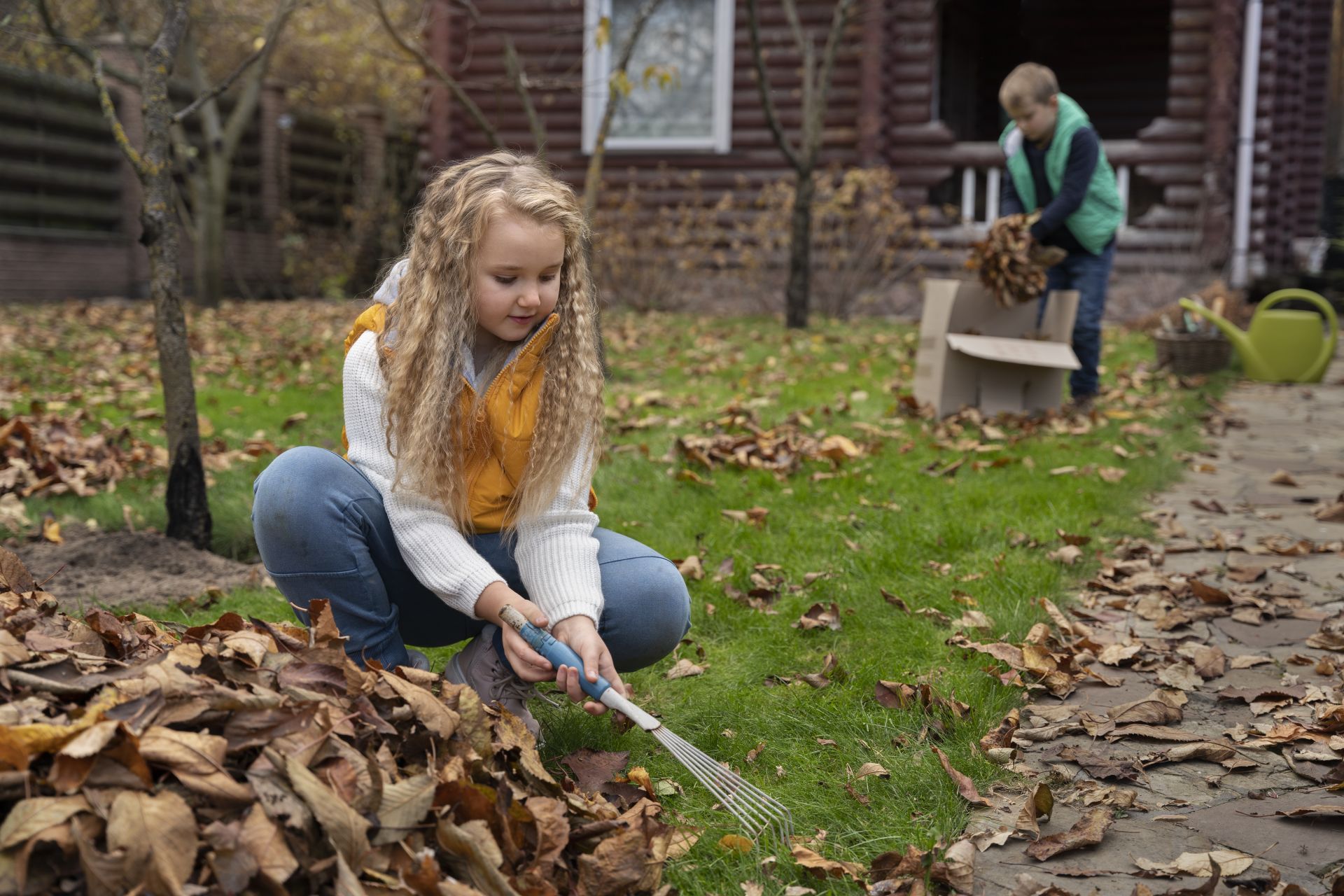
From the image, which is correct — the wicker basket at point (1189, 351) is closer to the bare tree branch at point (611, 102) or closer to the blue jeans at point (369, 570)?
the bare tree branch at point (611, 102)

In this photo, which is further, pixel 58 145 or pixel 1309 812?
pixel 58 145

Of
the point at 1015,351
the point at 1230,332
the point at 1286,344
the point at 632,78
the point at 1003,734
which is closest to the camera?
the point at 1003,734

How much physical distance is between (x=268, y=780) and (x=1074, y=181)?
15.6 feet

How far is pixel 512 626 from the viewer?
6.63 feet

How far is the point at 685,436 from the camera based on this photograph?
15.5ft

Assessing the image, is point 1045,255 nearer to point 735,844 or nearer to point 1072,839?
point 1072,839

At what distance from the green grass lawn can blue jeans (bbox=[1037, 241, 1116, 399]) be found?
176mm

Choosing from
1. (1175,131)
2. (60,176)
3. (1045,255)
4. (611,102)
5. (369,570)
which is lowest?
(369,570)

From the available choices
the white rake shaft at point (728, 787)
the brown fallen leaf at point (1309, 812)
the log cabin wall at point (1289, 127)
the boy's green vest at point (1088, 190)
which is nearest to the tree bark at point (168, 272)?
the white rake shaft at point (728, 787)

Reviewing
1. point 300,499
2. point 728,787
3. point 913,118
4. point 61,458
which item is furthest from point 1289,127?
point 300,499

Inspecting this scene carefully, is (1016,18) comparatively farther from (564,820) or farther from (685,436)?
(564,820)

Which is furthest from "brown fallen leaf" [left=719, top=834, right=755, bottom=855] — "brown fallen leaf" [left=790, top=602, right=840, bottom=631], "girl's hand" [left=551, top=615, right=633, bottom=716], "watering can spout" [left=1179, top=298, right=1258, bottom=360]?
"watering can spout" [left=1179, top=298, right=1258, bottom=360]

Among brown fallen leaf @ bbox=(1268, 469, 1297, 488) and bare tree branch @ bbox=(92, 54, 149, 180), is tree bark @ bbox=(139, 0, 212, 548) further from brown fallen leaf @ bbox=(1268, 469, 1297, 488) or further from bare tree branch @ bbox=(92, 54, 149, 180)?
brown fallen leaf @ bbox=(1268, 469, 1297, 488)

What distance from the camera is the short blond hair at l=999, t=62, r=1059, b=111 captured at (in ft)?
17.3
